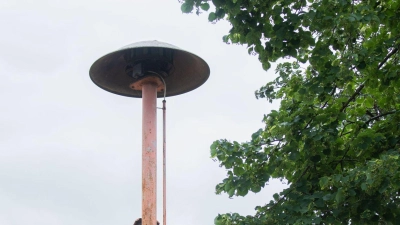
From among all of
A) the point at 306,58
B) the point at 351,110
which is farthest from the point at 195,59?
the point at 351,110

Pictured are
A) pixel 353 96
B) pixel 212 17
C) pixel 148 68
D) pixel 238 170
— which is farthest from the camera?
pixel 148 68

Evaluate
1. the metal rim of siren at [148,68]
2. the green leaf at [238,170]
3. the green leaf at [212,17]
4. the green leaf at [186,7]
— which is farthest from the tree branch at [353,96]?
the green leaf at [186,7]

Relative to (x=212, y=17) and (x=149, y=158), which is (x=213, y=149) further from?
(x=212, y=17)

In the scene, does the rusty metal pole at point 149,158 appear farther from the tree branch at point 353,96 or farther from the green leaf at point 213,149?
the tree branch at point 353,96

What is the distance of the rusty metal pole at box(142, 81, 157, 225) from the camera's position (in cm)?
786

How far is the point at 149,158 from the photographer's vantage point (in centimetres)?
809

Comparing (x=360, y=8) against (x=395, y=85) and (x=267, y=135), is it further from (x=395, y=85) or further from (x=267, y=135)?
(x=267, y=135)

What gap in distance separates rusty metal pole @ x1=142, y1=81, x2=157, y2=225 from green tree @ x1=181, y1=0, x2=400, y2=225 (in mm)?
810

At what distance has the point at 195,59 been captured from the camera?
8859mm

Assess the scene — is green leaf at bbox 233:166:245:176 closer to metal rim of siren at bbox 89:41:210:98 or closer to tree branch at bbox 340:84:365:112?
tree branch at bbox 340:84:365:112

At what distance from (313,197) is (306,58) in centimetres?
211

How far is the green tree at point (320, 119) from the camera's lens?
22.9 feet

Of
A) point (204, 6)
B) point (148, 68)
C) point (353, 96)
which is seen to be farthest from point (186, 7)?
point (353, 96)

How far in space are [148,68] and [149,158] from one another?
4.09ft
